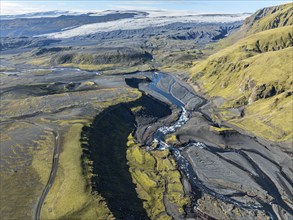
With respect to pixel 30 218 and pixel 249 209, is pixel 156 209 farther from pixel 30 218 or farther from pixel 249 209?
pixel 30 218

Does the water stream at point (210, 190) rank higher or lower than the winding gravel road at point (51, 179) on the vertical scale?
lower

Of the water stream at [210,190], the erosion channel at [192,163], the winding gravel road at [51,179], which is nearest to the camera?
the winding gravel road at [51,179]

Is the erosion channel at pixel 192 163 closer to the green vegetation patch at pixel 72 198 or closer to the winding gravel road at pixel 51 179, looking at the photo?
the green vegetation patch at pixel 72 198

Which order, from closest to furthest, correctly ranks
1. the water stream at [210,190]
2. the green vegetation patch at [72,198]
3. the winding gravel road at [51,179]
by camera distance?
1. the green vegetation patch at [72,198]
2. the winding gravel road at [51,179]
3. the water stream at [210,190]

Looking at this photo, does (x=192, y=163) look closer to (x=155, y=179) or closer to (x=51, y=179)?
(x=155, y=179)

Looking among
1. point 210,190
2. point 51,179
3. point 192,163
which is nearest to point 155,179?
point 192,163

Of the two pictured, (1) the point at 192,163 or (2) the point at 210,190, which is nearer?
(2) the point at 210,190

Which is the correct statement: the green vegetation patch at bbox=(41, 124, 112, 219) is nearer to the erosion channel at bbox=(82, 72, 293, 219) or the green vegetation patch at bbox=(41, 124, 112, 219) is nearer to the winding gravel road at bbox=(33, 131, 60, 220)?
the winding gravel road at bbox=(33, 131, 60, 220)

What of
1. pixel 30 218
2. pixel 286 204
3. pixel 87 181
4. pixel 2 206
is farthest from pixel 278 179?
pixel 2 206

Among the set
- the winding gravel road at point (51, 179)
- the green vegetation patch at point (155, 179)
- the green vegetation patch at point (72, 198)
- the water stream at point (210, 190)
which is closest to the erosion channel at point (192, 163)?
the water stream at point (210, 190)
